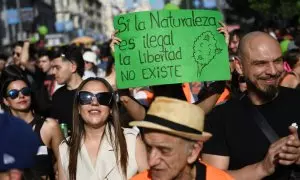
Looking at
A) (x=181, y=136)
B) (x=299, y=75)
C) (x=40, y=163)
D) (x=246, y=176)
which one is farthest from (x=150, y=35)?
(x=299, y=75)

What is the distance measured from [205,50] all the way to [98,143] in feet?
3.51

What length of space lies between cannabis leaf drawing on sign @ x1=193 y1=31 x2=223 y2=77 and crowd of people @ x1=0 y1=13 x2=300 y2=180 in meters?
0.14

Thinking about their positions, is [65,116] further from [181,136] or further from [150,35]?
[181,136]

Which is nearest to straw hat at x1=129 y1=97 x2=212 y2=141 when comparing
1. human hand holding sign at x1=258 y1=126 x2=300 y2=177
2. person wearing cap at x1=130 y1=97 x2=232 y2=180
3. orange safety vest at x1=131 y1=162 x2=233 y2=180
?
person wearing cap at x1=130 y1=97 x2=232 y2=180

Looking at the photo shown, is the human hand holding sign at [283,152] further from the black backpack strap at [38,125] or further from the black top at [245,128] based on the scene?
the black backpack strap at [38,125]

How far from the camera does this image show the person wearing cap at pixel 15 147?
3.06 metres

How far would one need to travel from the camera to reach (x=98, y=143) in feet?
19.4

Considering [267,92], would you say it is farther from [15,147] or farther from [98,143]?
[15,147]

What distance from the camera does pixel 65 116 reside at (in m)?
8.47

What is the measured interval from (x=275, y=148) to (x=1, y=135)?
1.80 meters

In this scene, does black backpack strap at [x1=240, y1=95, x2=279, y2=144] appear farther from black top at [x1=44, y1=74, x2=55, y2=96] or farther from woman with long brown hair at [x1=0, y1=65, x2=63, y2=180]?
black top at [x1=44, y1=74, x2=55, y2=96]

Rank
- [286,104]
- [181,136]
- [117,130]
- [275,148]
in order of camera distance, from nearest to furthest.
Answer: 1. [181,136]
2. [275,148]
3. [286,104]
4. [117,130]

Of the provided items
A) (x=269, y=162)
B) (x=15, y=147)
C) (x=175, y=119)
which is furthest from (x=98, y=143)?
(x=15, y=147)

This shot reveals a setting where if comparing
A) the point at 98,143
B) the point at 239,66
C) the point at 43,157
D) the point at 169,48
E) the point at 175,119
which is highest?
the point at 169,48
